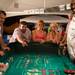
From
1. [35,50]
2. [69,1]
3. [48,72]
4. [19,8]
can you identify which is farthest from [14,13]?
[48,72]

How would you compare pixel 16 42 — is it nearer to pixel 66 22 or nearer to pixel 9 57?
pixel 9 57

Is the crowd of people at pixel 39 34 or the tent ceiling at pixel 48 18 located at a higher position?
the tent ceiling at pixel 48 18

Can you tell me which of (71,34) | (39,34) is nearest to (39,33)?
(39,34)

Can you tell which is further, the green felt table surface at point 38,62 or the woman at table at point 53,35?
the woman at table at point 53,35

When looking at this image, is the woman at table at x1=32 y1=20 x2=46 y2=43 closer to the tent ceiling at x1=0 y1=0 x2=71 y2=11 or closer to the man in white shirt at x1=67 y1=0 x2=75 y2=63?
the tent ceiling at x1=0 y1=0 x2=71 y2=11

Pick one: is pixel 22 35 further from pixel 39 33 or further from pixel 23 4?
pixel 23 4

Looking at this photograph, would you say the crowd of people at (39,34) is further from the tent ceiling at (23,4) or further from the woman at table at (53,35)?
the tent ceiling at (23,4)

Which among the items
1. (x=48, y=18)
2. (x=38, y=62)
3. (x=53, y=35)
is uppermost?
(x=48, y=18)

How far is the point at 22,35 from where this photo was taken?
347cm

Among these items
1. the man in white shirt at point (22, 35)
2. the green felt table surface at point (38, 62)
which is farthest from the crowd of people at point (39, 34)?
the green felt table surface at point (38, 62)

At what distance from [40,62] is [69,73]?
57 cm

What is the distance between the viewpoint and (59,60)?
10.4 feet

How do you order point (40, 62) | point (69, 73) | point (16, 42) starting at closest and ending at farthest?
point (69, 73) < point (40, 62) < point (16, 42)

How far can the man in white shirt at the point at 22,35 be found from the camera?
3398 millimetres
